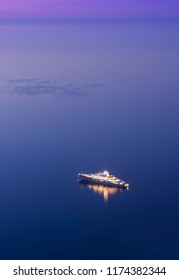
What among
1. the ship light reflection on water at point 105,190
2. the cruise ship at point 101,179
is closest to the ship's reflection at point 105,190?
the ship light reflection on water at point 105,190

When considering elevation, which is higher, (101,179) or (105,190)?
(101,179)

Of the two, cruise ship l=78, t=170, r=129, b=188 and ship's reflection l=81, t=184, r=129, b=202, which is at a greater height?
cruise ship l=78, t=170, r=129, b=188

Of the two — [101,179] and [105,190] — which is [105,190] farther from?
[101,179]

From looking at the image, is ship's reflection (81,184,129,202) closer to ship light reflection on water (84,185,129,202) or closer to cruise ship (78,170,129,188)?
ship light reflection on water (84,185,129,202)

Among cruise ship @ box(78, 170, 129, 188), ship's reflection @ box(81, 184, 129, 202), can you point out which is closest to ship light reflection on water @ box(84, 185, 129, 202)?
ship's reflection @ box(81, 184, 129, 202)

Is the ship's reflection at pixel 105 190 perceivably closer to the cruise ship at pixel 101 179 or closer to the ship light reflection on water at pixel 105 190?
the ship light reflection on water at pixel 105 190

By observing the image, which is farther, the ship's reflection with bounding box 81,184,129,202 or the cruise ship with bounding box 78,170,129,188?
the cruise ship with bounding box 78,170,129,188

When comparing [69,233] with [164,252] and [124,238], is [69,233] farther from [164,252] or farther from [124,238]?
[164,252]

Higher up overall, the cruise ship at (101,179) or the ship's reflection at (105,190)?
the cruise ship at (101,179)

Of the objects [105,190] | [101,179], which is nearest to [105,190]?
[105,190]

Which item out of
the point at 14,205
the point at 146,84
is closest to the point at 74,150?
the point at 14,205
